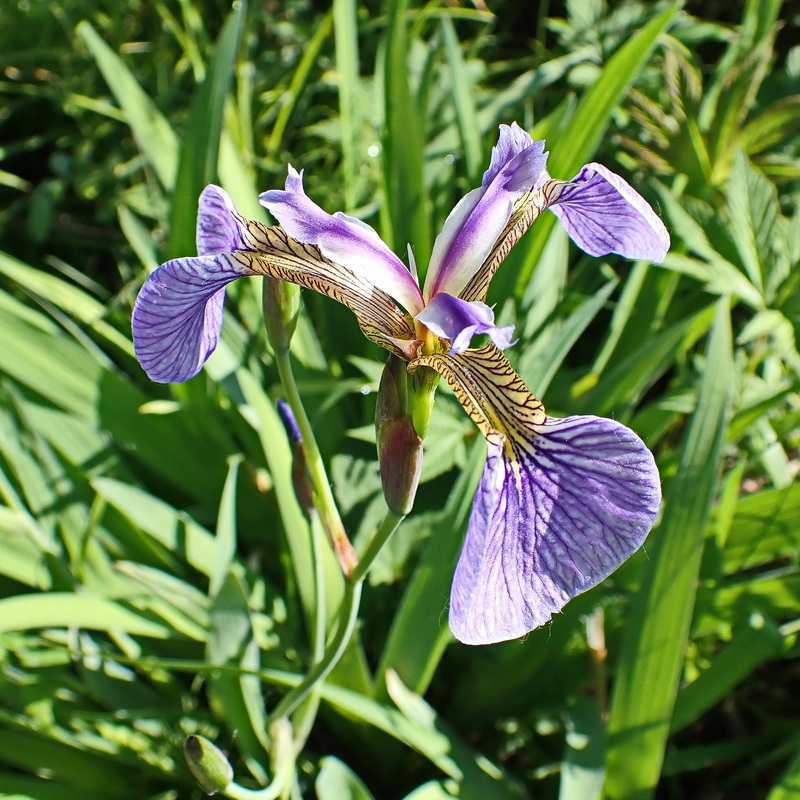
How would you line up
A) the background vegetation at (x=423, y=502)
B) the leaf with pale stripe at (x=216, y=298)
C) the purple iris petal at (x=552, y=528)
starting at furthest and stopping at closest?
the background vegetation at (x=423, y=502), the leaf with pale stripe at (x=216, y=298), the purple iris petal at (x=552, y=528)

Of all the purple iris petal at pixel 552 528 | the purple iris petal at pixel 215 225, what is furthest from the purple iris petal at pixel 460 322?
the purple iris petal at pixel 215 225

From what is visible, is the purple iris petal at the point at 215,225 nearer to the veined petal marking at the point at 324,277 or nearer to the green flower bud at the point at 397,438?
the veined petal marking at the point at 324,277

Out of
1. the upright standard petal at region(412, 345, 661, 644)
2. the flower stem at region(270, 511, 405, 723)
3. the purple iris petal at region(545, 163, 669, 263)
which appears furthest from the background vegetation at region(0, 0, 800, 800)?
the upright standard petal at region(412, 345, 661, 644)

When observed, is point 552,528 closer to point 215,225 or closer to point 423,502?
point 215,225

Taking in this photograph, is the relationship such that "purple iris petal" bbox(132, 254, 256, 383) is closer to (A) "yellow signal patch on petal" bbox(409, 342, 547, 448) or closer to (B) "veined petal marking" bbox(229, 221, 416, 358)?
(B) "veined petal marking" bbox(229, 221, 416, 358)

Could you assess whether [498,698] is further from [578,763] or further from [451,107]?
[451,107]
